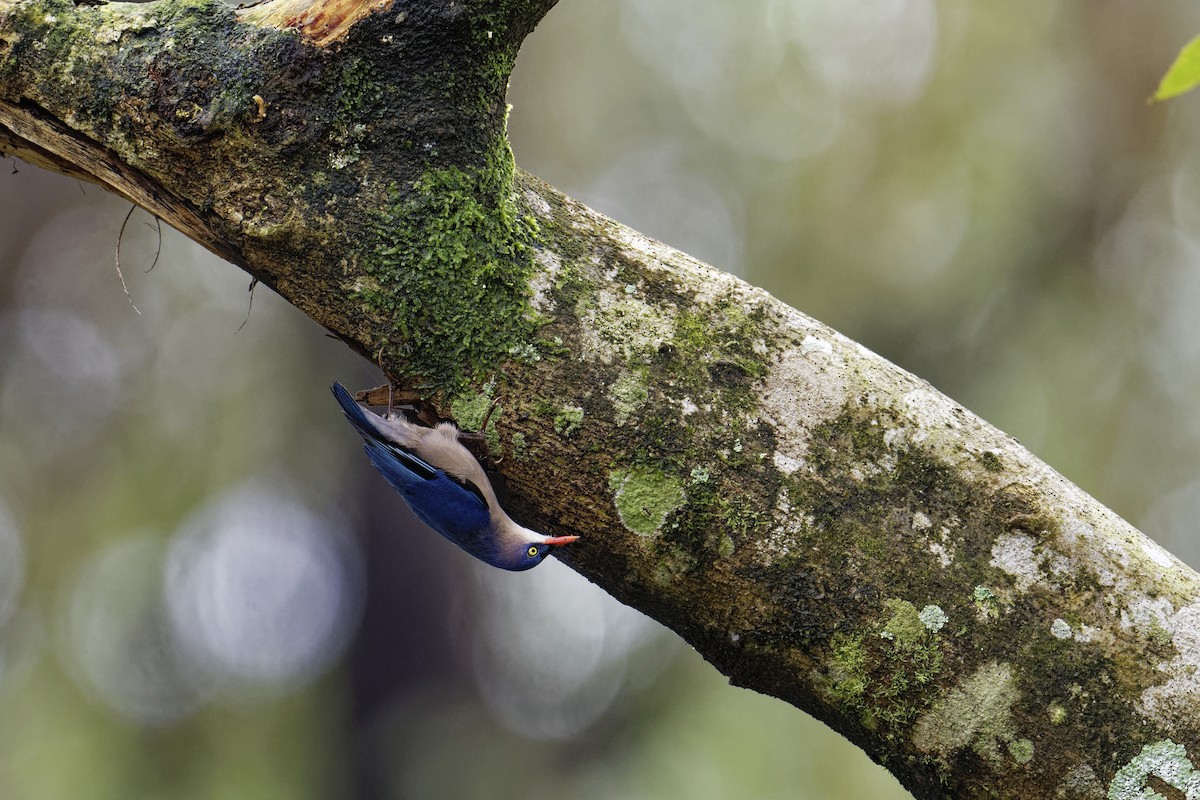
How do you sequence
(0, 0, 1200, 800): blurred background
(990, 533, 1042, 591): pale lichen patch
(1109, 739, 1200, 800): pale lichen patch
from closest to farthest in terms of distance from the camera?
1. (1109, 739, 1200, 800): pale lichen patch
2. (990, 533, 1042, 591): pale lichen patch
3. (0, 0, 1200, 800): blurred background

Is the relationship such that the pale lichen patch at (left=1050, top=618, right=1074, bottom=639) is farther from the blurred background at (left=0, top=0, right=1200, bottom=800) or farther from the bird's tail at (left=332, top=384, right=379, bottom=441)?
the blurred background at (left=0, top=0, right=1200, bottom=800)

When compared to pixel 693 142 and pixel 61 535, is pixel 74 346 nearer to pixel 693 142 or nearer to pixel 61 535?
pixel 61 535

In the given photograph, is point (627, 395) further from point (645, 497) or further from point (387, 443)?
point (387, 443)

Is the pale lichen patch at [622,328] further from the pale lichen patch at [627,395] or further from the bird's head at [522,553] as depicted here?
the bird's head at [522,553]

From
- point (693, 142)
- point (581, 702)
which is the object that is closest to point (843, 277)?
point (693, 142)

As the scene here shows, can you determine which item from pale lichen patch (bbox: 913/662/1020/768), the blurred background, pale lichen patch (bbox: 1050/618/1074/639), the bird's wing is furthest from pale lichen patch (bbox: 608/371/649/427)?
the blurred background
